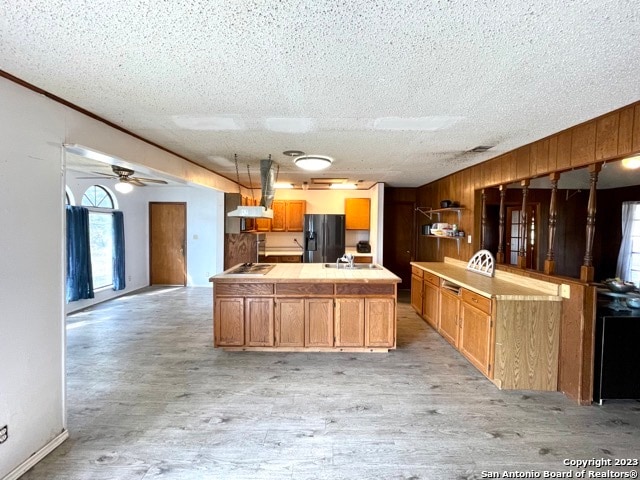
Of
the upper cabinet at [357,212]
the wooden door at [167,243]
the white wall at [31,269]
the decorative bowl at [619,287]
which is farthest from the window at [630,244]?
the wooden door at [167,243]

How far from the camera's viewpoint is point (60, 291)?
6.79ft

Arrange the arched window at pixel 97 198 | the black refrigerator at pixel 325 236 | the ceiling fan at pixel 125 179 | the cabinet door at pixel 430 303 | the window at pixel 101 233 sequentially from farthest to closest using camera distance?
the black refrigerator at pixel 325 236
the window at pixel 101 233
the arched window at pixel 97 198
the cabinet door at pixel 430 303
the ceiling fan at pixel 125 179

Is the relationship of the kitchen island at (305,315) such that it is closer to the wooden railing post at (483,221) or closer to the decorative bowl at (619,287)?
the wooden railing post at (483,221)

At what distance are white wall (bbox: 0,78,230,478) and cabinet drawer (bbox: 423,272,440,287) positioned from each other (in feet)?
12.8

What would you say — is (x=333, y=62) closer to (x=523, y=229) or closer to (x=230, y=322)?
(x=230, y=322)

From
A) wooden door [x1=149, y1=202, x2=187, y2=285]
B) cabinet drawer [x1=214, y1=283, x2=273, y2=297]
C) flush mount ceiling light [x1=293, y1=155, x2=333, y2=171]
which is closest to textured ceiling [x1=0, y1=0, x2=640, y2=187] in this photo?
flush mount ceiling light [x1=293, y1=155, x2=333, y2=171]

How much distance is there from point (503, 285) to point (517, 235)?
3476 mm

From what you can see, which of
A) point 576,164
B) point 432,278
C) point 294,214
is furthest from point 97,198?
point 576,164

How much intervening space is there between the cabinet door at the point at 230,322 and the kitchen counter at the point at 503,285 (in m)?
2.43

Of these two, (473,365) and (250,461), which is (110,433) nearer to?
(250,461)

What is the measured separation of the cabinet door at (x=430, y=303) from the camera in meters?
4.20

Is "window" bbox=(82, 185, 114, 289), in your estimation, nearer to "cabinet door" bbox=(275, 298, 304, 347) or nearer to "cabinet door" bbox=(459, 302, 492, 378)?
"cabinet door" bbox=(275, 298, 304, 347)

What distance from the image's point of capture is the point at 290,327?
353 centimetres

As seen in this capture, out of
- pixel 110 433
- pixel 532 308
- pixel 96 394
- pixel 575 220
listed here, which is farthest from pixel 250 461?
pixel 575 220
